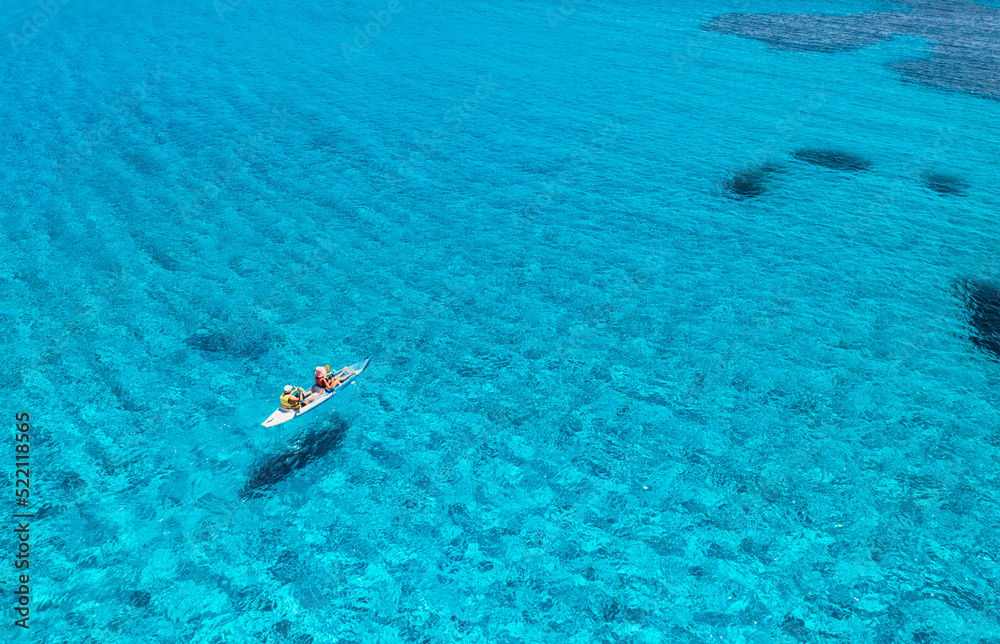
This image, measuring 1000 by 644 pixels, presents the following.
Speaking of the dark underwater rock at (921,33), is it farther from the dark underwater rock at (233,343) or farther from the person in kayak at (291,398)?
the person in kayak at (291,398)

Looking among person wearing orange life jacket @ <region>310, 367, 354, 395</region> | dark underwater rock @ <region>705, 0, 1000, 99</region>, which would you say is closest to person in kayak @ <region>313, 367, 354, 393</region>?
person wearing orange life jacket @ <region>310, 367, 354, 395</region>

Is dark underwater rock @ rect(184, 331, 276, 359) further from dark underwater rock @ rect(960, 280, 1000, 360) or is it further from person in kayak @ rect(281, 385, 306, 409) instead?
dark underwater rock @ rect(960, 280, 1000, 360)

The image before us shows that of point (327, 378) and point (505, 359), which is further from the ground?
point (327, 378)

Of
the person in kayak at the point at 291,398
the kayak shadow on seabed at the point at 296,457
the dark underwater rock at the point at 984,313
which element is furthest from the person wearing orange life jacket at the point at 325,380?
the dark underwater rock at the point at 984,313

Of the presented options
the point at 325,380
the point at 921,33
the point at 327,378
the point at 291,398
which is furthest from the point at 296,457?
the point at 921,33

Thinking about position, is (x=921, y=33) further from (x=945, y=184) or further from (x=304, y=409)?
(x=304, y=409)
